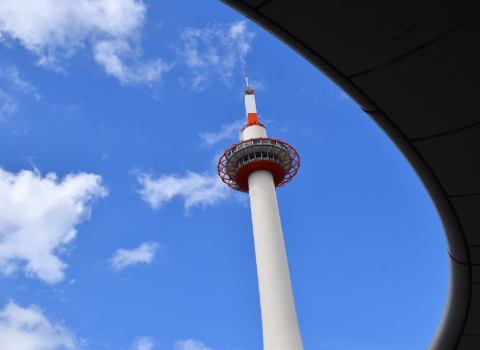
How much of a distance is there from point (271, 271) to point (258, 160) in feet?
40.1

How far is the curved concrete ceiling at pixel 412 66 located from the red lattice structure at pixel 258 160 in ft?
112

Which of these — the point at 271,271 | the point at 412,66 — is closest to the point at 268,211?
the point at 271,271

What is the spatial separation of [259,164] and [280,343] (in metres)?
17.7

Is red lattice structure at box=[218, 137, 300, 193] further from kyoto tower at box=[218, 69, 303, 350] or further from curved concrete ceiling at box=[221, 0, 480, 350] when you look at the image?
curved concrete ceiling at box=[221, 0, 480, 350]

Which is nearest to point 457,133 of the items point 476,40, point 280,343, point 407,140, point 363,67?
point 407,140

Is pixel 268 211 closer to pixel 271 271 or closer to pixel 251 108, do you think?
pixel 271 271

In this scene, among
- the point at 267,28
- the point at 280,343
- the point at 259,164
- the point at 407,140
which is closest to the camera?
the point at 267,28

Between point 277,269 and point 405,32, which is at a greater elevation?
point 277,269

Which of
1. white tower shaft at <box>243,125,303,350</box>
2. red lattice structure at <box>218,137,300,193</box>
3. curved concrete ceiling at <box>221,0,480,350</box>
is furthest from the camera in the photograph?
red lattice structure at <box>218,137,300,193</box>

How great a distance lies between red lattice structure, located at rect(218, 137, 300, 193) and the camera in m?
40.0

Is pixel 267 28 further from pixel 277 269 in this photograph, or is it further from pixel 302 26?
pixel 277 269

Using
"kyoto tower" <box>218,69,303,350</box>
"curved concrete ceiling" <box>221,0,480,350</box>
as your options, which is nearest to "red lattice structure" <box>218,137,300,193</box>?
"kyoto tower" <box>218,69,303,350</box>

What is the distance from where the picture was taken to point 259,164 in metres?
39.8

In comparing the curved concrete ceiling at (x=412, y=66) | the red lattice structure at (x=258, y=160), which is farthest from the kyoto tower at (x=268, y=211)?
the curved concrete ceiling at (x=412, y=66)
